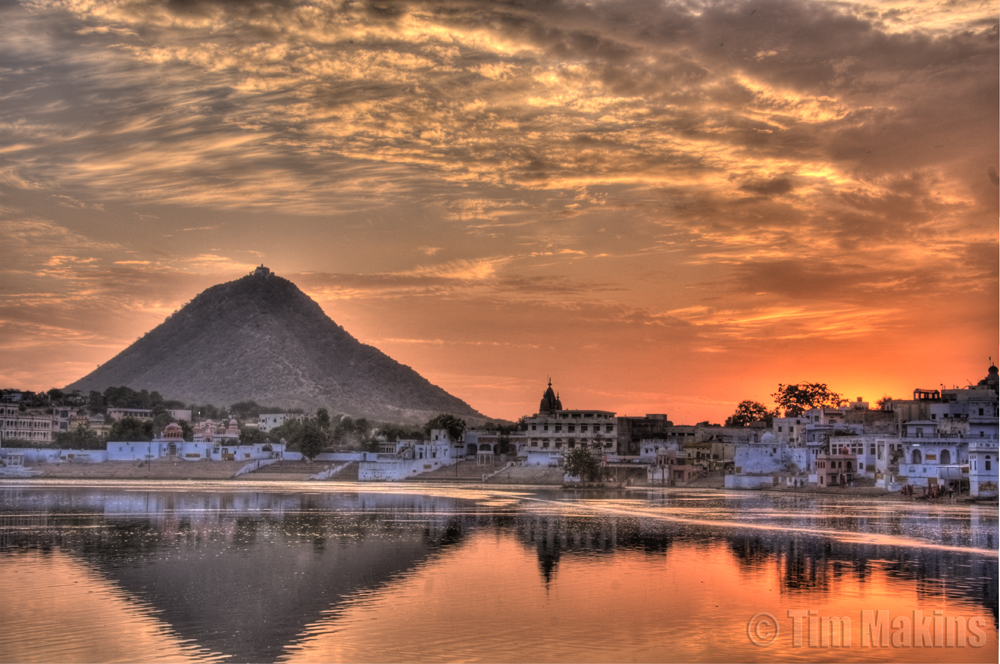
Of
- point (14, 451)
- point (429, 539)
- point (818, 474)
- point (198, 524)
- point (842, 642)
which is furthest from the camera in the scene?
point (14, 451)

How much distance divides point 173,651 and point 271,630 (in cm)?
227

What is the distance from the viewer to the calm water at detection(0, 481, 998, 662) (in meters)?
19.9

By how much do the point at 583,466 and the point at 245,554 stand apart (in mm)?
57443

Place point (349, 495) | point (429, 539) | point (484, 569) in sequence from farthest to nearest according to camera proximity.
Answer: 1. point (349, 495)
2. point (429, 539)
3. point (484, 569)

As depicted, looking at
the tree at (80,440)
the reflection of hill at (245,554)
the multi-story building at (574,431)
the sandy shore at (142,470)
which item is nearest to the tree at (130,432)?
the tree at (80,440)

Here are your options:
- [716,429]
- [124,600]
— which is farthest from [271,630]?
[716,429]

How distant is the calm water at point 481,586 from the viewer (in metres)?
19.9

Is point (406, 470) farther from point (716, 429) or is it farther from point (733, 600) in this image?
point (733, 600)

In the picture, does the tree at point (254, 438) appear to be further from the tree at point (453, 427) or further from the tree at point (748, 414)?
the tree at point (748, 414)

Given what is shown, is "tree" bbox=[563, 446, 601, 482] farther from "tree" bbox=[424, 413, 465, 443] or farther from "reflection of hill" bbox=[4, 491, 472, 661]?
"reflection of hill" bbox=[4, 491, 472, 661]

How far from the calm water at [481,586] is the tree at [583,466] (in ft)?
125

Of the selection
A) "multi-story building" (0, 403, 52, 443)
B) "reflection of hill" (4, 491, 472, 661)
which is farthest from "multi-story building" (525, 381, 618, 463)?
"multi-story building" (0, 403, 52, 443)

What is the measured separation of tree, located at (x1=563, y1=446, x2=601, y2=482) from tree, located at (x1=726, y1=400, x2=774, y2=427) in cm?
4400

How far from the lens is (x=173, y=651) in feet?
62.2
